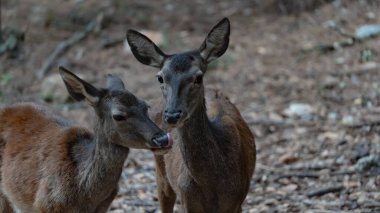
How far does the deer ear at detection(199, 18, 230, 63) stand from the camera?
A: 24.9 ft

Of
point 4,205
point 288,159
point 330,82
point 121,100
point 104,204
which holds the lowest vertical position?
point 4,205

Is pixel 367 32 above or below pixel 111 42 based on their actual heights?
above

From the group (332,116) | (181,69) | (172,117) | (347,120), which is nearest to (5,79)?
(332,116)

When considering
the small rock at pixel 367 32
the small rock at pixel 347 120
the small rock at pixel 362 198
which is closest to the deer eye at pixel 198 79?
the small rock at pixel 362 198

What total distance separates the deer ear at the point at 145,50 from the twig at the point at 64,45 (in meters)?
7.50

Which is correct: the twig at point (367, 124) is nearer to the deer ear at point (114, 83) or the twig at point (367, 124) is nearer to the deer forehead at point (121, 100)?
the deer ear at point (114, 83)

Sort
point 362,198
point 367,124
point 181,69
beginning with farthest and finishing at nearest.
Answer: point 367,124 < point 362,198 < point 181,69

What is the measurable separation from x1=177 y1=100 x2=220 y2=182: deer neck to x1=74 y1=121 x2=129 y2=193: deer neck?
0.53 meters

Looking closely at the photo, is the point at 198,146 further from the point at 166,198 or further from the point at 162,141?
the point at 166,198

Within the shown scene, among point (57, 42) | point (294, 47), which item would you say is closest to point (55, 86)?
point (57, 42)

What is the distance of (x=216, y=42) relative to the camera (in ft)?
25.1

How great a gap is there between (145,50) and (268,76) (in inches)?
264

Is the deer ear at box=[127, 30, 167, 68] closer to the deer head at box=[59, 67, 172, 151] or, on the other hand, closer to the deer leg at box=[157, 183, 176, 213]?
the deer head at box=[59, 67, 172, 151]

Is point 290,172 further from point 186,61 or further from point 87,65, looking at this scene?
point 87,65
